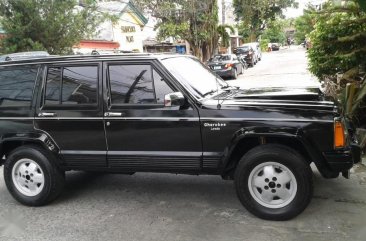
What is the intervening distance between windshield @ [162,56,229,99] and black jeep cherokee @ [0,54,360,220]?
0.7 inches

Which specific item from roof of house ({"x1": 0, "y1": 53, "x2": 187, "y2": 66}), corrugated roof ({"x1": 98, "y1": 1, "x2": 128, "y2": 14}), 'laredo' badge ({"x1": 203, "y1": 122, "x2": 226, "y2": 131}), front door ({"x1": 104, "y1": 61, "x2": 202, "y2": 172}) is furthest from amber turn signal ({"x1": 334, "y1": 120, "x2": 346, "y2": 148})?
corrugated roof ({"x1": 98, "y1": 1, "x2": 128, "y2": 14})

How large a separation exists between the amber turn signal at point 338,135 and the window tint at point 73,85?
8.69 ft

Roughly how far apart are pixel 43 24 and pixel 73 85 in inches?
608

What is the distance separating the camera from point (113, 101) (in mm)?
4910

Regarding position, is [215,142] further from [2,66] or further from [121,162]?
[2,66]

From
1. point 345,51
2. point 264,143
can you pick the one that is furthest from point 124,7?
point 264,143

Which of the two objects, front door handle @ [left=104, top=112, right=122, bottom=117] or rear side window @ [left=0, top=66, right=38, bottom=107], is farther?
rear side window @ [left=0, top=66, right=38, bottom=107]

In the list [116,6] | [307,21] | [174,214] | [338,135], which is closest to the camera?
[338,135]

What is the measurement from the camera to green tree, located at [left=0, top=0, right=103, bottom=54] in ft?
60.7

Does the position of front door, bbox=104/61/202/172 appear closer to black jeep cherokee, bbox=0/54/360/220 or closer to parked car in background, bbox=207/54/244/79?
black jeep cherokee, bbox=0/54/360/220

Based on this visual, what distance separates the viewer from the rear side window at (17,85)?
530 centimetres

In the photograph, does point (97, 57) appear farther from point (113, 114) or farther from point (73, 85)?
point (113, 114)

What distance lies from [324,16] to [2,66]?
629 centimetres

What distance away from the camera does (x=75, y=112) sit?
16.5 feet
